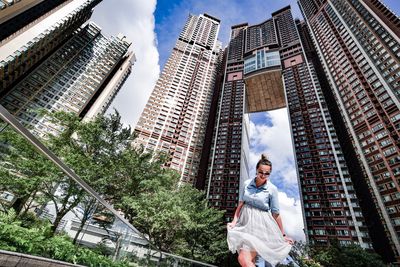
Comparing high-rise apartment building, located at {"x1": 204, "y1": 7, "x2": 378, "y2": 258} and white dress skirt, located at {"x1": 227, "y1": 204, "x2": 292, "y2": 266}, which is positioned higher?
high-rise apartment building, located at {"x1": 204, "y1": 7, "x2": 378, "y2": 258}

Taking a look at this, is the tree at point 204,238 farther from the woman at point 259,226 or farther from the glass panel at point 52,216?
the woman at point 259,226

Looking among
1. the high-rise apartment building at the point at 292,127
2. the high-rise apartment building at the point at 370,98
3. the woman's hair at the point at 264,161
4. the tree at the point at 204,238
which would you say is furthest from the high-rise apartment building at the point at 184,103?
the woman's hair at the point at 264,161

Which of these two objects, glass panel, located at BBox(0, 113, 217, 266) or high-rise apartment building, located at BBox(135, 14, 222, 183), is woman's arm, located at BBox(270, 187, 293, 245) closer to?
glass panel, located at BBox(0, 113, 217, 266)

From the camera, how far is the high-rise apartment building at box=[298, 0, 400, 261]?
4447cm

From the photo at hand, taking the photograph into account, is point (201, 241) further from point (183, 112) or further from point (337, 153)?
point (183, 112)

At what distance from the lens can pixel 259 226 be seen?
2.66 meters

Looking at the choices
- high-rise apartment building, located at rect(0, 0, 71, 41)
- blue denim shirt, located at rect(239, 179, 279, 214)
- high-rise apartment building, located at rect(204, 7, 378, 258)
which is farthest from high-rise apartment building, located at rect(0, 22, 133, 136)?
blue denim shirt, located at rect(239, 179, 279, 214)

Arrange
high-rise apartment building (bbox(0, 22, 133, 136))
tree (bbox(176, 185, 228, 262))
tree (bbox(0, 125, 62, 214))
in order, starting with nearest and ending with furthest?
tree (bbox(0, 125, 62, 214))
tree (bbox(176, 185, 228, 262))
high-rise apartment building (bbox(0, 22, 133, 136))

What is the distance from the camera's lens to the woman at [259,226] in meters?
2.47

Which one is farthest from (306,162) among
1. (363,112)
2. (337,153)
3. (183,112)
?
(183,112)

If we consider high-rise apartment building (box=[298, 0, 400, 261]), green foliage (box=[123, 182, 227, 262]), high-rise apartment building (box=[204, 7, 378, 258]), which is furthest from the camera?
high-rise apartment building (box=[204, 7, 378, 258])

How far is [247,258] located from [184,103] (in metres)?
84.1

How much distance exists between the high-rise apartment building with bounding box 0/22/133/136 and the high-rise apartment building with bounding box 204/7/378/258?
48233 mm

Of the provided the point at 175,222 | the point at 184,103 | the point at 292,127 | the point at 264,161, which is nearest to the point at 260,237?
the point at 264,161
